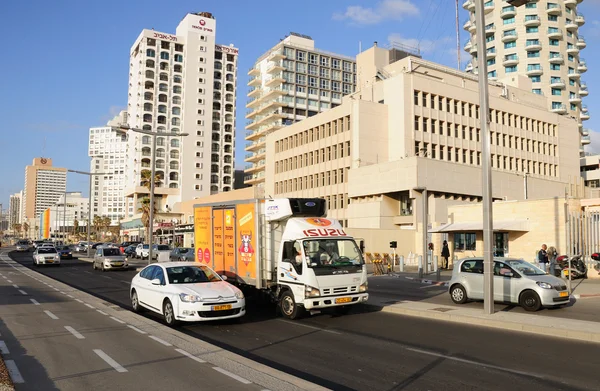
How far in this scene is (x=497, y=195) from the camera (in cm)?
5481

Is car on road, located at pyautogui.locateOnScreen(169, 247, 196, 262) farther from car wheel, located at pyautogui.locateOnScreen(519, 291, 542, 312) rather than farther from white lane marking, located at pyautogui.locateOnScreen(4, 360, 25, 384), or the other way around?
white lane marking, located at pyautogui.locateOnScreen(4, 360, 25, 384)

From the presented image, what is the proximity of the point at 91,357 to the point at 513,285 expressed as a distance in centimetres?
1201

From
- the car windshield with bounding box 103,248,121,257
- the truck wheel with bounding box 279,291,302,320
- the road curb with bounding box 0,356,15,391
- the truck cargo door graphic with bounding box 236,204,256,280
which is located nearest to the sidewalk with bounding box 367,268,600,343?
the truck wheel with bounding box 279,291,302,320

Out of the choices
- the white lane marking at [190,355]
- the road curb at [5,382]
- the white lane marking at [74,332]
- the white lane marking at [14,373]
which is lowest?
the white lane marking at [74,332]

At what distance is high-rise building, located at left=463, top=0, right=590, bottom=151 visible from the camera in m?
92.7

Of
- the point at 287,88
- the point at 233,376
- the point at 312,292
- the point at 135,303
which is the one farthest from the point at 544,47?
the point at 233,376

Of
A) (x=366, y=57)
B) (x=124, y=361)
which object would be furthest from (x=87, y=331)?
(x=366, y=57)

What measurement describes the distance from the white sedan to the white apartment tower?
100 meters

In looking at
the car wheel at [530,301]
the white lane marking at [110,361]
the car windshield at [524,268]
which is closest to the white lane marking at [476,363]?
the white lane marking at [110,361]

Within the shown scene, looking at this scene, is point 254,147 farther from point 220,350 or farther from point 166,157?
point 220,350

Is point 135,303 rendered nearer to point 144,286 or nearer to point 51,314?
point 144,286

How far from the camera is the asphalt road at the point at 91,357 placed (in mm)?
7227

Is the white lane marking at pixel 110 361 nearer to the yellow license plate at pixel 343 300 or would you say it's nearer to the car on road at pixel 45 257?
the yellow license plate at pixel 343 300

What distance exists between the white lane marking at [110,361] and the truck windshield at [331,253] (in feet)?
18.8
